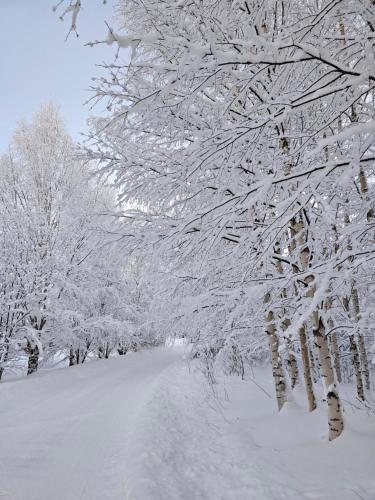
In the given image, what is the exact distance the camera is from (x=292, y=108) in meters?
2.20

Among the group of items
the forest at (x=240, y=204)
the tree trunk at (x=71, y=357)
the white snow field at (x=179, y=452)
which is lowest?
the white snow field at (x=179, y=452)

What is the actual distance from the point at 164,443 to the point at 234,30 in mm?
5627

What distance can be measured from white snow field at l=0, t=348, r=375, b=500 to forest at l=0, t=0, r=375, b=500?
0.05 meters

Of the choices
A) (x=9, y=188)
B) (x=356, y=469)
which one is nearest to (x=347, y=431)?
(x=356, y=469)

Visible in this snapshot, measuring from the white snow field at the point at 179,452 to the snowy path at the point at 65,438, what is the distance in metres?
0.02

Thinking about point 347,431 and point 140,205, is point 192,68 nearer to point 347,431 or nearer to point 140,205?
point 140,205

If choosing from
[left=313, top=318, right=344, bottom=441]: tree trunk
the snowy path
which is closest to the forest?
[left=313, top=318, right=344, bottom=441]: tree trunk

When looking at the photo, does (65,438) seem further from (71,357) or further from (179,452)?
(71,357)

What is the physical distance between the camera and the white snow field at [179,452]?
10.4ft

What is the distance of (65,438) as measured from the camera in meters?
4.88

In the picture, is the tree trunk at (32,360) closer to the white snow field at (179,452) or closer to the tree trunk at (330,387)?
the white snow field at (179,452)

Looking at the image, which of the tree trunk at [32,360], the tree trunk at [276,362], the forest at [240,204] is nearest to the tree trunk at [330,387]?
the forest at [240,204]

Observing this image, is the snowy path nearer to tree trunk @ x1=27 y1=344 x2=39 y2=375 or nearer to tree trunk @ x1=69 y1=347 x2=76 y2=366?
tree trunk @ x1=27 y1=344 x2=39 y2=375

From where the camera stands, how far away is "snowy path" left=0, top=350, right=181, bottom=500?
11.0 feet
